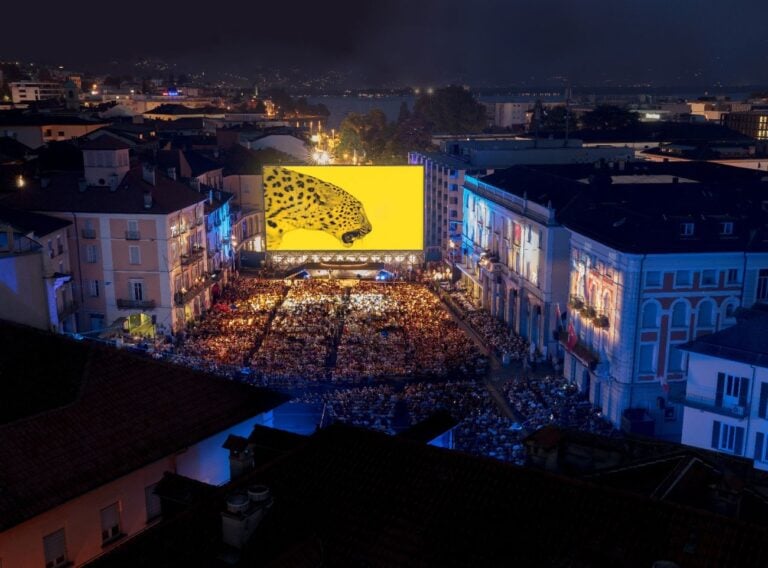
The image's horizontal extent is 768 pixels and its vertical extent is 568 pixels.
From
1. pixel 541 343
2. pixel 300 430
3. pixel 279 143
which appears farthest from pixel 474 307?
pixel 279 143

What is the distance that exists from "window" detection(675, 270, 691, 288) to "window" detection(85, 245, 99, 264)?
111ft

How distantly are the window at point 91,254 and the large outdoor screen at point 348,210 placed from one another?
1015 inches

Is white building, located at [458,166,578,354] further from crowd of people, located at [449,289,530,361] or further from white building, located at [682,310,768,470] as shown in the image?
white building, located at [682,310,768,470]

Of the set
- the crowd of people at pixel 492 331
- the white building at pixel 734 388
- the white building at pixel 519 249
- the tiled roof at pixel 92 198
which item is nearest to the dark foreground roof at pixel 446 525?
the white building at pixel 734 388

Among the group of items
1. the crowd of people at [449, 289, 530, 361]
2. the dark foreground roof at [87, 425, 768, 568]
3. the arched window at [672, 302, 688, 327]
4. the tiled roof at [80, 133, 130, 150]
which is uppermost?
the tiled roof at [80, 133, 130, 150]

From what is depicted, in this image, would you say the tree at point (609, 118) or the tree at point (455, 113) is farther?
the tree at point (455, 113)

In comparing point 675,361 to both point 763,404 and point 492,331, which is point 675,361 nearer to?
point 763,404

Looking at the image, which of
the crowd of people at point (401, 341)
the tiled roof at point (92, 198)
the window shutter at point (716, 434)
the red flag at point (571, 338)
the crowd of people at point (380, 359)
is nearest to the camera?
the window shutter at point (716, 434)

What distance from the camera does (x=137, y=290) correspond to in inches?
2080

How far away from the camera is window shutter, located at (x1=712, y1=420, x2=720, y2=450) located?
33094 millimetres

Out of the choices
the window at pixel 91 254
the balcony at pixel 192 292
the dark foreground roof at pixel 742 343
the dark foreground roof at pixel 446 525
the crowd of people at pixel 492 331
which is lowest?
the crowd of people at pixel 492 331

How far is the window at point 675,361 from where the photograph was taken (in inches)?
1608

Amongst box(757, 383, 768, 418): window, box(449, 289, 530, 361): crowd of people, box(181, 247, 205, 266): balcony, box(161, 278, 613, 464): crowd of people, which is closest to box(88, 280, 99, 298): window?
box(181, 247, 205, 266): balcony

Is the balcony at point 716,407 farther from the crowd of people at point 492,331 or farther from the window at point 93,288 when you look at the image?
the window at point 93,288
